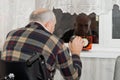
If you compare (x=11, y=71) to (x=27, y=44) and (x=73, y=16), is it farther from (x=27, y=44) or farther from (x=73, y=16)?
(x=73, y=16)

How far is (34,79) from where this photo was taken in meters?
1.39

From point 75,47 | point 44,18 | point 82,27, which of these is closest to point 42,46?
point 44,18

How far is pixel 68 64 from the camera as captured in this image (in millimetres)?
1695

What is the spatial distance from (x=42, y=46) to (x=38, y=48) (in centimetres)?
3

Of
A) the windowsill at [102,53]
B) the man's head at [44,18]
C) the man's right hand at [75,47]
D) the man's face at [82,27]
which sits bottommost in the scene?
the windowsill at [102,53]

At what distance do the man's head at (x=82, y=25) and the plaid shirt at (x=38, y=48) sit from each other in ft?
2.90

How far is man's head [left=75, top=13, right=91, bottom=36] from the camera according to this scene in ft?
8.32

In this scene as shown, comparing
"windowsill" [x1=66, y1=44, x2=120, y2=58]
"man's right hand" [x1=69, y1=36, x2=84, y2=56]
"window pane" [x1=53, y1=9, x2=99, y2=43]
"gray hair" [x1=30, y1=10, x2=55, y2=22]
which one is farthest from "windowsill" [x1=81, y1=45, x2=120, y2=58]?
"gray hair" [x1=30, y1=10, x2=55, y2=22]

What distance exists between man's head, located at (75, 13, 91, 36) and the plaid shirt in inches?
34.8

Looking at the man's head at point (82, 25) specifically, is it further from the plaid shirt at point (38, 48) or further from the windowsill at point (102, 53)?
the plaid shirt at point (38, 48)

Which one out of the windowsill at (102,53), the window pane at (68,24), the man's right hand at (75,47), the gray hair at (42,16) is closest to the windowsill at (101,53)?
the windowsill at (102,53)

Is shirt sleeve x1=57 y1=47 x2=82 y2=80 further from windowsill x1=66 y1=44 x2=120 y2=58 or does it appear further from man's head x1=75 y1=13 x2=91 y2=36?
man's head x1=75 y1=13 x2=91 y2=36

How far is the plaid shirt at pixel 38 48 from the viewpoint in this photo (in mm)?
1599

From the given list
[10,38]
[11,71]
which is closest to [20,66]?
[11,71]
